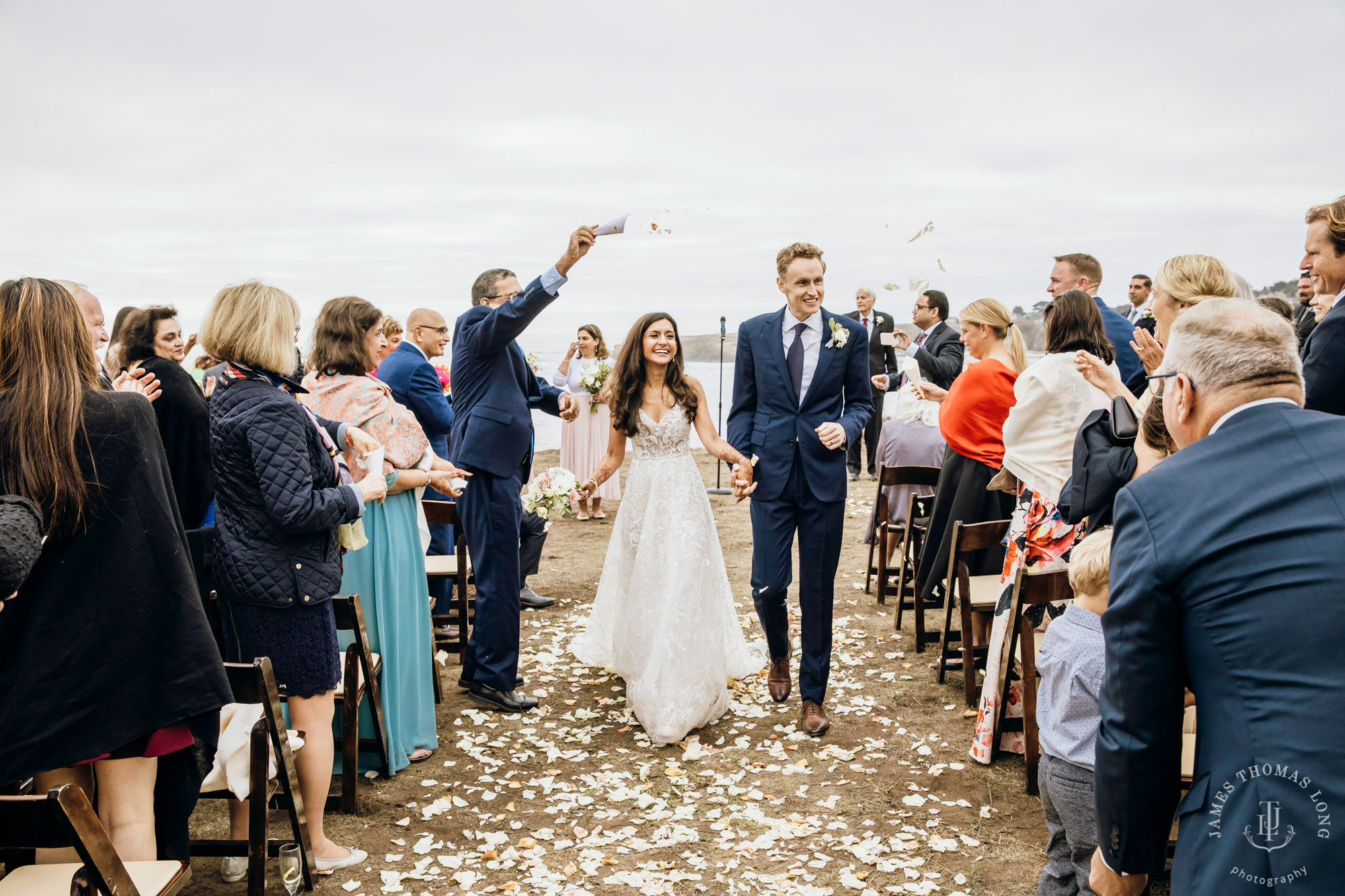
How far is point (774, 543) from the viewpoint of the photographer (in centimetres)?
497

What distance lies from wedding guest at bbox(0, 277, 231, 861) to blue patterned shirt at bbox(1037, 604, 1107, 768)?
8.75 ft

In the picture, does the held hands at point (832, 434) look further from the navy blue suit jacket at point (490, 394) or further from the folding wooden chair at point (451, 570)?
the folding wooden chair at point (451, 570)

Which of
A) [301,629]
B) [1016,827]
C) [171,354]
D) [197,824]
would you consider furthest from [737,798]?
[171,354]

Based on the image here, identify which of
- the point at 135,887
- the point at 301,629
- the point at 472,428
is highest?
the point at 472,428

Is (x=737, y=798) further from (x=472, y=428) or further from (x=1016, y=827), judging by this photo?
(x=472, y=428)

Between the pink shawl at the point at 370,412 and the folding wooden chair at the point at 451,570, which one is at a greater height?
the pink shawl at the point at 370,412

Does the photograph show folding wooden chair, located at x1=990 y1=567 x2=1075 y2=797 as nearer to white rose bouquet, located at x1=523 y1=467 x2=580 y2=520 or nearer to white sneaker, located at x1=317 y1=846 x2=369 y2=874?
white rose bouquet, located at x1=523 y1=467 x2=580 y2=520

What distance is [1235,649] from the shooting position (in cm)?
160

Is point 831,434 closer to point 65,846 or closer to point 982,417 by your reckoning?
point 982,417

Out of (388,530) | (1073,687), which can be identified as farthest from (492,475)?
(1073,687)

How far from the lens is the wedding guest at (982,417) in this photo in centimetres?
540

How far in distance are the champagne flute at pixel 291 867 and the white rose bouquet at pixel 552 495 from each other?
251 cm

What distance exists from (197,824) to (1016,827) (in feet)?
12.0

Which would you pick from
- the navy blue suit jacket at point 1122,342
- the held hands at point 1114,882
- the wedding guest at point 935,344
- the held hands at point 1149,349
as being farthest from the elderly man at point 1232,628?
the wedding guest at point 935,344
